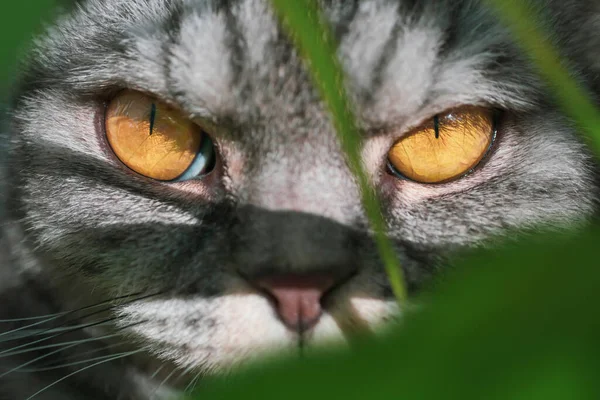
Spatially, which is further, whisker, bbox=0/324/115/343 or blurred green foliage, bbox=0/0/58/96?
whisker, bbox=0/324/115/343

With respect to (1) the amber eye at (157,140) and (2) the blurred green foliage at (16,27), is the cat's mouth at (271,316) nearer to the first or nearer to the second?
(1) the amber eye at (157,140)

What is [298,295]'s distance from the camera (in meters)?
0.74

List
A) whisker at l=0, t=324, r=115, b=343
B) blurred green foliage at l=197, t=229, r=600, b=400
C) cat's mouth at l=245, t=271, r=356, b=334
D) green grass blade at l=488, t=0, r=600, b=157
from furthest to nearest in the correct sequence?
whisker at l=0, t=324, r=115, b=343 < cat's mouth at l=245, t=271, r=356, b=334 < green grass blade at l=488, t=0, r=600, b=157 < blurred green foliage at l=197, t=229, r=600, b=400

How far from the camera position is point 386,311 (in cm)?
73

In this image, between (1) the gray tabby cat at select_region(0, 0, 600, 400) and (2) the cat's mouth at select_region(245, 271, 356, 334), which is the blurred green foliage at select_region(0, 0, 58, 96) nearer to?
(1) the gray tabby cat at select_region(0, 0, 600, 400)

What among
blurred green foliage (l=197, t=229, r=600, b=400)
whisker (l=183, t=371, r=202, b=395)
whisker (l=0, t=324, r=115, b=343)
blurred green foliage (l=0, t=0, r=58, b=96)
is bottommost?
blurred green foliage (l=197, t=229, r=600, b=400)

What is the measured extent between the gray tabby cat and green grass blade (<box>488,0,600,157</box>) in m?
0.03

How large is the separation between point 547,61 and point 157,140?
1.45 ft

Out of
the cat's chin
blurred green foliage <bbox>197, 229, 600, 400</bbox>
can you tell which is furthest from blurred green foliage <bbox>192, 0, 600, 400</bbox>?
the cat's chin

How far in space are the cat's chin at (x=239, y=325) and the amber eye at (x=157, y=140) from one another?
0.16 metres

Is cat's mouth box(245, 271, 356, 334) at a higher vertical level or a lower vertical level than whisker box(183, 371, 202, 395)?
higher

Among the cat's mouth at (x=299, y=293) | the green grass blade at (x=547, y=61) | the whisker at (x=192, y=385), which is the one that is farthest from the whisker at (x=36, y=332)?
the green grass blade at (x=547, y=61)

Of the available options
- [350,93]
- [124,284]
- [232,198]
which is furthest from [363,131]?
[124,284]

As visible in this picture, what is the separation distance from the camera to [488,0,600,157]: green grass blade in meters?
0.61
